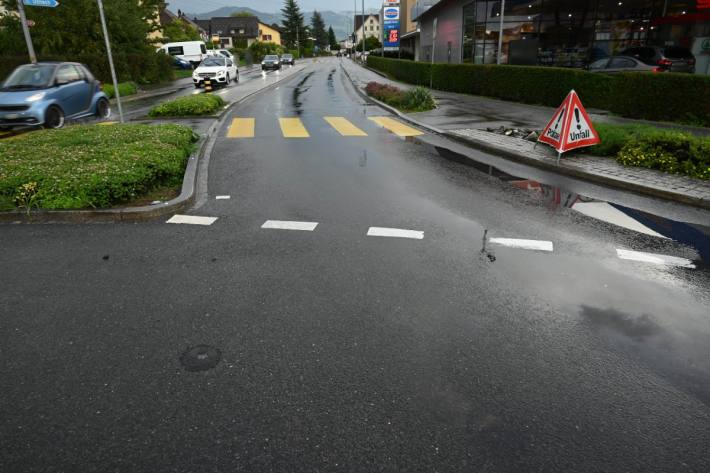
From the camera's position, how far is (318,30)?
164 meters

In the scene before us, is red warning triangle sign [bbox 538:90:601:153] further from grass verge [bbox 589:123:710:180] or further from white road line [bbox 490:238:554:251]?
white road line [bbox 490:238:554:251]

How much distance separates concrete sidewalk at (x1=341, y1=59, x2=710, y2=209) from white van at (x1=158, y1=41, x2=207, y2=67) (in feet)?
137

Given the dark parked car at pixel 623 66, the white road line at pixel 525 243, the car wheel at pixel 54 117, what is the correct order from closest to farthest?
the white road line at pixel 525 243 → the car wheel at pixel 54 117 → the dark parked car at pixel 623 66

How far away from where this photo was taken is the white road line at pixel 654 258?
4.93 meters

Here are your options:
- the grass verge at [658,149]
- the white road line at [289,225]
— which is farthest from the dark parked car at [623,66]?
the white road line at [289,225]

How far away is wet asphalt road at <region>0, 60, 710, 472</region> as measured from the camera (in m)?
2.60

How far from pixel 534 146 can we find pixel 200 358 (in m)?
9.02

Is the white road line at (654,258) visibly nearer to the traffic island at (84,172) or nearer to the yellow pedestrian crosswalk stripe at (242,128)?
the traffic island at (84,172)

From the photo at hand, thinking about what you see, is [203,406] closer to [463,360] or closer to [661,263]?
[463,360]

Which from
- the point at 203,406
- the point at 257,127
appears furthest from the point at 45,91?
the point at 203,406

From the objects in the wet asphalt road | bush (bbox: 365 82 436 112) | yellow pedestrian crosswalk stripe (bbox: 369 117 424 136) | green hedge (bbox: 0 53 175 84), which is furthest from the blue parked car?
green hedge (bbox: 0 53 175 84)

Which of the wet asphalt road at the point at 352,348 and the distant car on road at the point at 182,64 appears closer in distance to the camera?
the wet asphalt road at the point at 352,348

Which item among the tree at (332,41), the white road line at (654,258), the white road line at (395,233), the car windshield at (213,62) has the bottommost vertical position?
the white road line at (654,258)

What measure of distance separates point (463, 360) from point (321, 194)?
4.51 m
